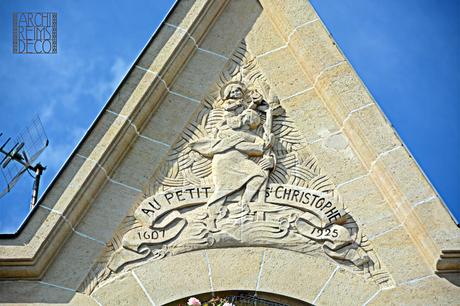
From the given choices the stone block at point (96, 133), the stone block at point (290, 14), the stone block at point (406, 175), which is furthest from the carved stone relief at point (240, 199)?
the stone block at point (290, 14)

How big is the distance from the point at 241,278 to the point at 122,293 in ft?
4.08

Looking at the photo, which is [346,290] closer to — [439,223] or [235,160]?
[439,223]

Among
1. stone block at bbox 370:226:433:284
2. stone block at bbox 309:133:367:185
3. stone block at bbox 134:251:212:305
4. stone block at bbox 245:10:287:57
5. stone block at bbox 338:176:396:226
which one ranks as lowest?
stone block at bbox 134:251:212:305

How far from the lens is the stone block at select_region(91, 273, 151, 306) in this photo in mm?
17406

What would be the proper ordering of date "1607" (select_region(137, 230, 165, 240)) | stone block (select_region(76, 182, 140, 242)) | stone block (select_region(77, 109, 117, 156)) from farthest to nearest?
stone block (select_region(77, 109, 117, 156)) < stone block (select_region(76, 182, 140, 242)) < date "1607" (select_region(137, 230, 165, 240))

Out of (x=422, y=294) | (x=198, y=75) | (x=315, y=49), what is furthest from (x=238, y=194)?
(x=422, y=294)

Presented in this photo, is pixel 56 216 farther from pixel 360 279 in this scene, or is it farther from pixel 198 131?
pixel 360 279

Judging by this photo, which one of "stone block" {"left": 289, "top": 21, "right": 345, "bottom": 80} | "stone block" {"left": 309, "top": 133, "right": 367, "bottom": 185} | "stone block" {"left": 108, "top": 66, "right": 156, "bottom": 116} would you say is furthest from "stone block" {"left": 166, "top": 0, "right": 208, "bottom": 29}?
"stone block" {"left": 309, "top": 133, "right": 367, "bottom": 185}

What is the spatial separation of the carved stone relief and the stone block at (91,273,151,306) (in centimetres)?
14

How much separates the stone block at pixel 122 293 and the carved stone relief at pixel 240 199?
0.46ft

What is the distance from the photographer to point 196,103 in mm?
18969

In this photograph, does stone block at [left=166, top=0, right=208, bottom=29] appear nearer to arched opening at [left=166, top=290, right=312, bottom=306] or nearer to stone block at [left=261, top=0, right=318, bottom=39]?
stone block at [left=261, top=0, right=318, bottom=39]

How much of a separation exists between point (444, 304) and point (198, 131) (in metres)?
3.46

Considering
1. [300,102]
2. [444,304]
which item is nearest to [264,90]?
[300,102]
